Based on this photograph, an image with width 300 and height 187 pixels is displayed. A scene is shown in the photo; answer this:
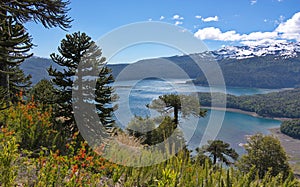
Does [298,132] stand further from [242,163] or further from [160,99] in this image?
[160,99]

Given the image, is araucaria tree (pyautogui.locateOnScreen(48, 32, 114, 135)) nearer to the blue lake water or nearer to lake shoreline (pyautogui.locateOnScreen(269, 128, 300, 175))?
the blue lake water

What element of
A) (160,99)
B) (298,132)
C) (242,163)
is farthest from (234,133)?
(160,99)

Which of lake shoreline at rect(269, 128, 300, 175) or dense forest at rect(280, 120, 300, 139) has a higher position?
dense forest at rect(280, 120, 300, 139)

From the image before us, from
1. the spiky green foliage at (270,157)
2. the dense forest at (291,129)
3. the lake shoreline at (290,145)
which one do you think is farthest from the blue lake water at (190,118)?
the dense forest at (291,129)

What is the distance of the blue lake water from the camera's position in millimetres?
8648

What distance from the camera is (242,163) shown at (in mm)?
30438

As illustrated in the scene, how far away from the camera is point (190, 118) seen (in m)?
19.2

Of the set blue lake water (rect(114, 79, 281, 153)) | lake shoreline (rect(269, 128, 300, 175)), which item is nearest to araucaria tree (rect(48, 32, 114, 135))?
blue lake water (rect(114, 79, 281, 153))

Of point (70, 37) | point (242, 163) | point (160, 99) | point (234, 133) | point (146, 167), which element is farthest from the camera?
point (234, 133)

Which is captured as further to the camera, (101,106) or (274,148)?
(274,148)

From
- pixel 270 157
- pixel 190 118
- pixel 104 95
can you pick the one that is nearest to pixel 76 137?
pixel 104 95

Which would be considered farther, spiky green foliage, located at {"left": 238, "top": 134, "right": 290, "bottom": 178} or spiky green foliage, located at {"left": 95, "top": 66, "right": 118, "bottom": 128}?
spiky green foliage, located at {"left": 238, "top": 134, "right": 290, "bottom": 178}

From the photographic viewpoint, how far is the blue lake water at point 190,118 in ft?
28.4

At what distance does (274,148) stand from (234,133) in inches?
3716
